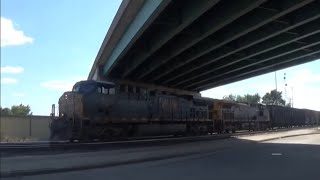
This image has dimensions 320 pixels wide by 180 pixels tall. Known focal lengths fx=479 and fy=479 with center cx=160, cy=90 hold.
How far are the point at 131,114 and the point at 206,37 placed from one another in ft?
22.3

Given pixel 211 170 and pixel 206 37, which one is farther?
pixel 206 37

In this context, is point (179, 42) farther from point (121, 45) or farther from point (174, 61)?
point (174, 61)

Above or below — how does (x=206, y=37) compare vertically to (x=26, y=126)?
above

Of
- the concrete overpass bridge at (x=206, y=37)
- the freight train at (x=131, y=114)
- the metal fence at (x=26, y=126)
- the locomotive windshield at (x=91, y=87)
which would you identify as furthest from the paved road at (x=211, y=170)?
the metal fence at (x=26, y=126)

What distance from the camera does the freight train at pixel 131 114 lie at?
2672 cm

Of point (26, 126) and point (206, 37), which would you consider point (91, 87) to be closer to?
point (206, 37)

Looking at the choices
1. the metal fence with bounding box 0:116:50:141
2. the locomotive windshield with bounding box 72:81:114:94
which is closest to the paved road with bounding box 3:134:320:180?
the locomotive windshield with bounding box 72:81:114:94

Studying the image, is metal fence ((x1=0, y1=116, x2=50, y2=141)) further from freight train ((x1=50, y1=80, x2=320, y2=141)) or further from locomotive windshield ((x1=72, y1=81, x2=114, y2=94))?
locomotive windshield ((x1=72, y1=81, x2=114, y2=94))

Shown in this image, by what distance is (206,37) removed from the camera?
29797 millimetres

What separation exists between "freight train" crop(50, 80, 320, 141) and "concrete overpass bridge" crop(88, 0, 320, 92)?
3.19 meters

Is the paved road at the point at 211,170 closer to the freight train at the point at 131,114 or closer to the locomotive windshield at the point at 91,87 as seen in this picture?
the freight train at the point at 131,114

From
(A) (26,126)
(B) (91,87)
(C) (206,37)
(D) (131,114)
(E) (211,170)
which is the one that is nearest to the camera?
(E) (211,170)

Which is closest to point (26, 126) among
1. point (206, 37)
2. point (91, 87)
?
point (91, 87)

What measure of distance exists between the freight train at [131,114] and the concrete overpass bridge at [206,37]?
319cm
